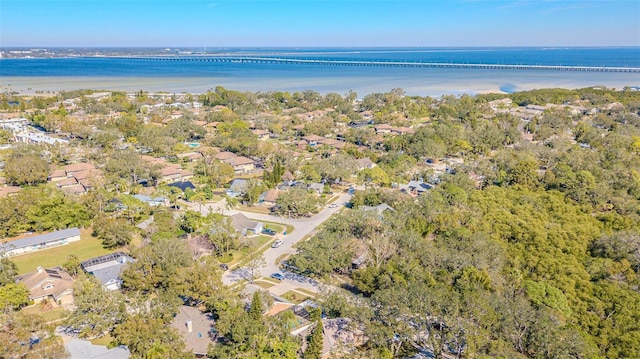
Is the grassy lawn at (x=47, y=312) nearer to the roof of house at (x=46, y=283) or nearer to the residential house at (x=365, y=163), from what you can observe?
the roof of house at (x=46, y=283)

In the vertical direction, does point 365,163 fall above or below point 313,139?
below

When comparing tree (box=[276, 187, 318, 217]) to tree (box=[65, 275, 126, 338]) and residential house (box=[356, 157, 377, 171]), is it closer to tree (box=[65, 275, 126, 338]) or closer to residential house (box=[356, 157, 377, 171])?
residential house (box=[356, 157, 377, 171])

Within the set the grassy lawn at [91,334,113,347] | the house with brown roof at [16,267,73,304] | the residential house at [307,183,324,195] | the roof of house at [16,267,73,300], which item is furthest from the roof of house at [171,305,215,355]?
the residential house at [307,183,324,195]

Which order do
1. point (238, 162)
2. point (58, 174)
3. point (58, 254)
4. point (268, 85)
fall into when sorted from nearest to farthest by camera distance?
1. point (58, 254)
2. point (58, 174)
3. point (238, 162)
4. point (268, 85)

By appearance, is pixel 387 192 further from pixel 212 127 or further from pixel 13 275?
pixel 212 127

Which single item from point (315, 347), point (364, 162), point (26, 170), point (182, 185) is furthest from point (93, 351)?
point (364, 162)

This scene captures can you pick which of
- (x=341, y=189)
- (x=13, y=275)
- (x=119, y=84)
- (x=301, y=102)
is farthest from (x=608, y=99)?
(x=119, y=84)

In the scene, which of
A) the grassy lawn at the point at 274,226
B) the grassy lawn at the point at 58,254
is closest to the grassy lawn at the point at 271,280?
the grassy lawn at the point at 274,226

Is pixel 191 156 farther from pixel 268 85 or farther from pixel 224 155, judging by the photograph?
pixel 268 85
